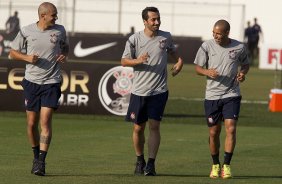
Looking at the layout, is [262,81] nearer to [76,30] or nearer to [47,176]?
[76,30]

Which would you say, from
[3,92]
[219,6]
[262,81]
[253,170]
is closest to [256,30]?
[219,6]

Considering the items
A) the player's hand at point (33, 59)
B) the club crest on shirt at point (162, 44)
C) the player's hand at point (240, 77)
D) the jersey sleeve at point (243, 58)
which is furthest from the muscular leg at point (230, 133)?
the player's hand at point (33, 59)

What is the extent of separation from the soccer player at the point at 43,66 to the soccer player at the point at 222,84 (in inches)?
72.7

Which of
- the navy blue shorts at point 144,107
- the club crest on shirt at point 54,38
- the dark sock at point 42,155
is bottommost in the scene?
the dark sock at point 42,155

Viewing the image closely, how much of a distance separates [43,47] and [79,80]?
1036cm

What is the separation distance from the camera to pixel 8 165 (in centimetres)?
1725

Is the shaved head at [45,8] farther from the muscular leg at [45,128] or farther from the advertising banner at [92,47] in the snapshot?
the advertising banner at [92,47]

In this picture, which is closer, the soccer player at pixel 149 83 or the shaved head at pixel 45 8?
the shaved head at pixel 45 8

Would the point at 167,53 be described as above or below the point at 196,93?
above

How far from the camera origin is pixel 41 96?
53.7ft

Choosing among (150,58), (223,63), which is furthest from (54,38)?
(223,63)

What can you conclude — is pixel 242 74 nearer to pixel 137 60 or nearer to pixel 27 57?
pixel 137 60

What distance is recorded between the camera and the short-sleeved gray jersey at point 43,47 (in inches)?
Answer: 642

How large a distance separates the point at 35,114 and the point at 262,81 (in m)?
28.2
